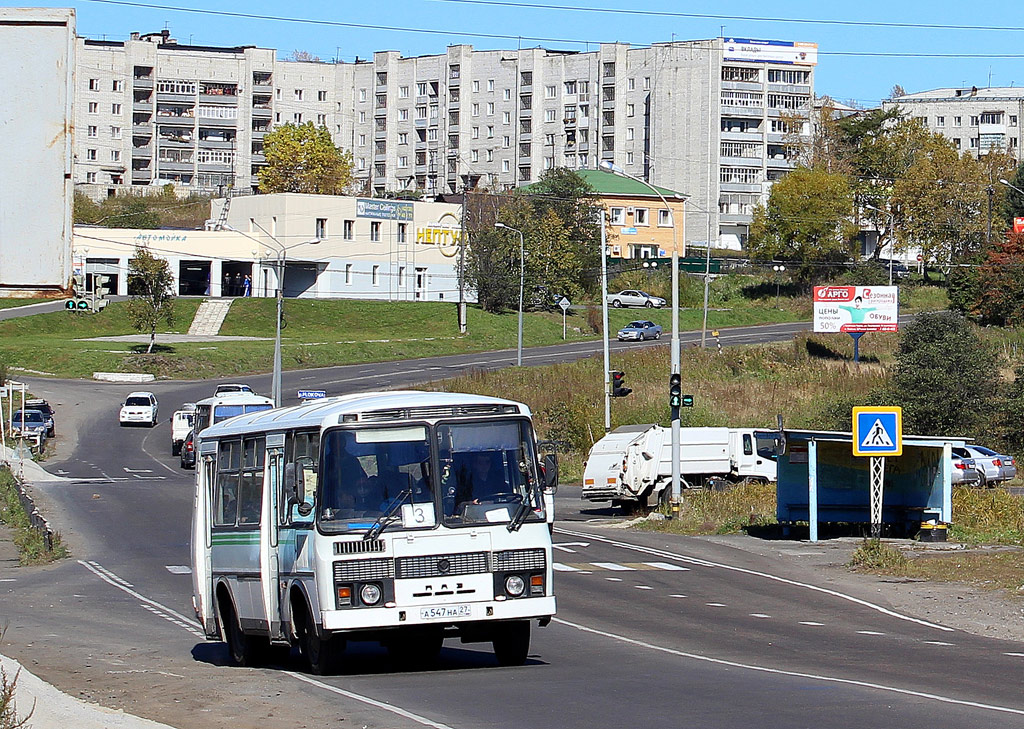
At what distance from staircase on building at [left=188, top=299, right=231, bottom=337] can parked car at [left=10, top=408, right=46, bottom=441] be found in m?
30.0

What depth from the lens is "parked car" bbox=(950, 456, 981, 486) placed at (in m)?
43.3

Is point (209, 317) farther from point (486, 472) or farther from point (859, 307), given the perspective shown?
point (486, 472)

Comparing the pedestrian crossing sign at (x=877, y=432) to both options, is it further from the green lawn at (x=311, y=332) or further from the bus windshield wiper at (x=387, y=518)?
the green lawn at (x=311, y=332)

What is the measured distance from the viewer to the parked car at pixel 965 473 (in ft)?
142

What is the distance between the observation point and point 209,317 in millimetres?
88688

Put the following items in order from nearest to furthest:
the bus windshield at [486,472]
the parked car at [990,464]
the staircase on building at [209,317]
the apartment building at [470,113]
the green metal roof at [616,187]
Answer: the bus windshield at [486,472], the parked car at [990,464], the staircase on building at [209,317], the green metal roof at [616,187], the apartment building at [470,113]

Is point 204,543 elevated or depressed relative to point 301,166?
depressed

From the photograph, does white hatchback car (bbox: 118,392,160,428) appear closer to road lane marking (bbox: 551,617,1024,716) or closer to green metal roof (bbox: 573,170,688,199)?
road lane marking (bbox: 551,617,1024,716)

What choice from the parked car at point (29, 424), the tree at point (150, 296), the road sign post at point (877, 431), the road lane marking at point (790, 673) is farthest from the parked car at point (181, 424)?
the road lane marking at point (790, 673)

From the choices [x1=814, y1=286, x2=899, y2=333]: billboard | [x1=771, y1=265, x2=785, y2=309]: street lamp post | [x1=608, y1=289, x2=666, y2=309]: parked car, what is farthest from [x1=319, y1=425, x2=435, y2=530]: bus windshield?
[x1=771, y1=265, x2=785, y2=309]: street lamp post

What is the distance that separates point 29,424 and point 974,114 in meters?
121

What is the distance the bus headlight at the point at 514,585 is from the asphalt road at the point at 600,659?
778 mm

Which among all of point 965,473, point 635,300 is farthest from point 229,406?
point 635,300

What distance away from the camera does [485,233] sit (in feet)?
316
